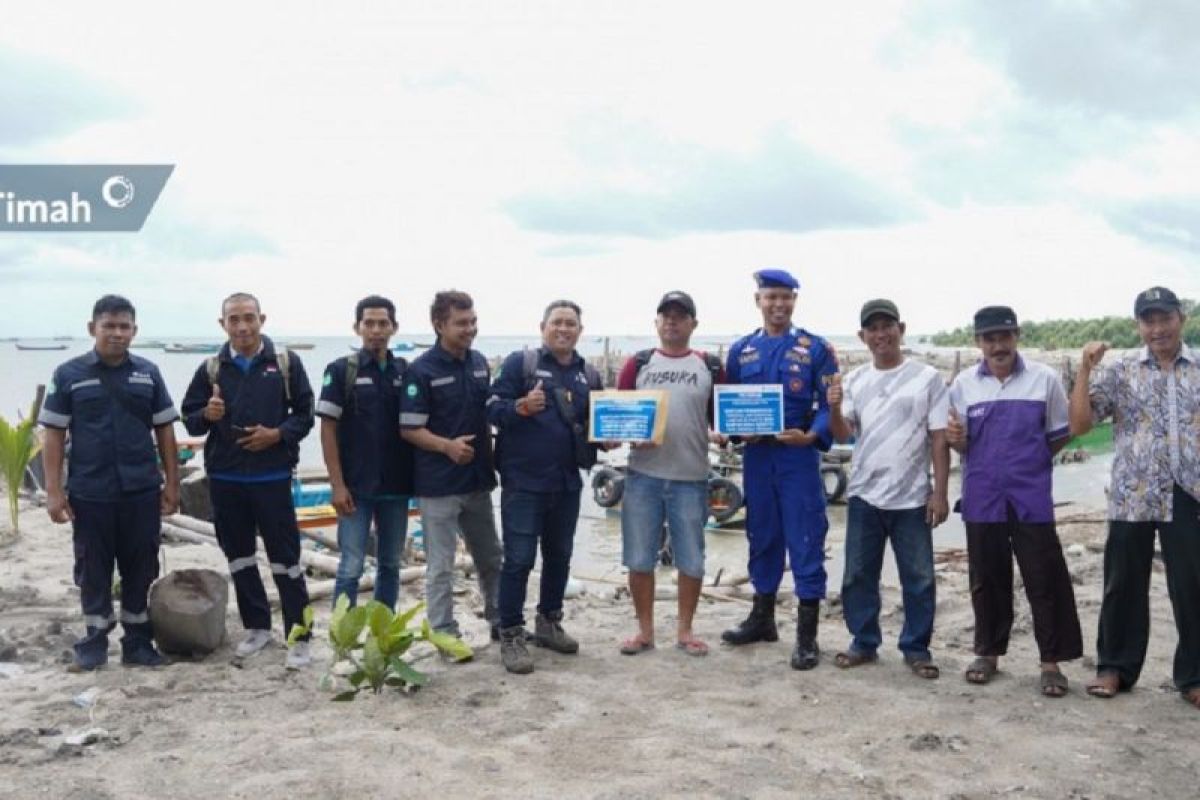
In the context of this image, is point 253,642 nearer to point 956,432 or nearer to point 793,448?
point 793,448

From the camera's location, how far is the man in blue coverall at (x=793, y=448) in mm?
5844

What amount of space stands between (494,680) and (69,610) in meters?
3.70

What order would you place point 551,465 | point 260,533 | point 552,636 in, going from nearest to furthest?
1. point 551,465
2. point 260,533
3. point 552,636

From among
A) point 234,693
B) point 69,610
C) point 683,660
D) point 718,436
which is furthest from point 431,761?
point 69,610

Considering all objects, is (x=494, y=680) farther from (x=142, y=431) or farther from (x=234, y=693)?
(x=142, y=431)

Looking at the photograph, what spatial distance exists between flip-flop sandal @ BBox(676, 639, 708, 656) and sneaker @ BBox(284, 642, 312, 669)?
7.06ft

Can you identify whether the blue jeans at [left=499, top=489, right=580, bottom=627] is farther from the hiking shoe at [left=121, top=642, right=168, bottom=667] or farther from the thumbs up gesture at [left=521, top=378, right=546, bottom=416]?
the hiking shoe at [left=121, top=642, right=168, bottom=667]

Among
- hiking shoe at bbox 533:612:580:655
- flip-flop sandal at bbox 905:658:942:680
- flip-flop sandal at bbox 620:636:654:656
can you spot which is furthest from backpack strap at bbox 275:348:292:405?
flip-flop sandal at bbox 905:658:942:680

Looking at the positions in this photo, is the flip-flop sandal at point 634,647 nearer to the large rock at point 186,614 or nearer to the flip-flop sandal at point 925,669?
the flip-flop sandal at point 925,669

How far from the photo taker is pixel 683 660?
Answer: 602cm

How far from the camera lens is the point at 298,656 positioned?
19.4 feet

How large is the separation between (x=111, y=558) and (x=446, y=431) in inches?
81.4

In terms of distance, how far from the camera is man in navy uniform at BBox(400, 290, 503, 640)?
575 cm

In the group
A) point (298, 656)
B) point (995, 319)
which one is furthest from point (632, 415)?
point (298, 656)
